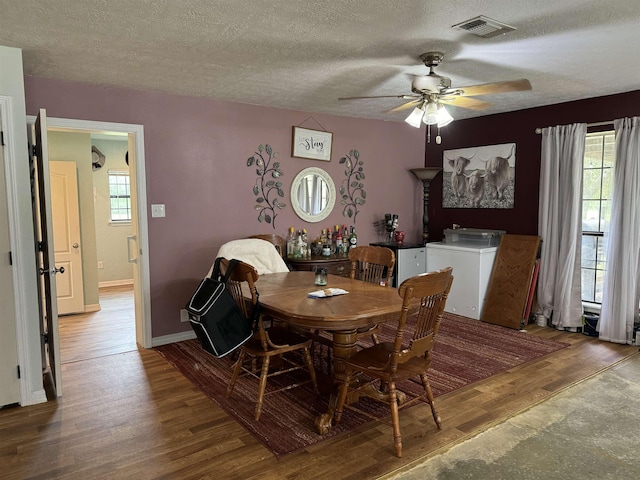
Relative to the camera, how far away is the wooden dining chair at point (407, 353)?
7.42 ft

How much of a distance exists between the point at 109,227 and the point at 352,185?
408 centimetres

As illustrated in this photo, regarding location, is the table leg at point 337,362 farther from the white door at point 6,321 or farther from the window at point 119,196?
the window at point 119,196

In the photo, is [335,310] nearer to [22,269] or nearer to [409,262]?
[22,269]

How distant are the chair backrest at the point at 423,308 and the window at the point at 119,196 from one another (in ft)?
19.7

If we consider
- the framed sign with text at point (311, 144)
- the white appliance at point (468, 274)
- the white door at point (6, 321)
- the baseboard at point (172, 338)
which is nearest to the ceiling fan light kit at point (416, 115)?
the framed sign with text at point (311, 144)

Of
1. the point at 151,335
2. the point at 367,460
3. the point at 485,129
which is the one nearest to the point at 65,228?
the point at 151,335

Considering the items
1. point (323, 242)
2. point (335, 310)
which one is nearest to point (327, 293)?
point (335, 310)

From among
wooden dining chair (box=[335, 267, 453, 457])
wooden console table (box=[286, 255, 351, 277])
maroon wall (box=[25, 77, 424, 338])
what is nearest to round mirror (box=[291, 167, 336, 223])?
maroon wall (box=[25, 77, 424, 338])

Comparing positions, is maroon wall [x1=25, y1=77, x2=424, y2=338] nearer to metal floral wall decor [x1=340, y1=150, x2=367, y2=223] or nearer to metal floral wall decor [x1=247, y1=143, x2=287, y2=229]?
metal floral wall decor [x1=247, y1=143, x2=287, y2=229]

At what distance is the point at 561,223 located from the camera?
457 centimetres

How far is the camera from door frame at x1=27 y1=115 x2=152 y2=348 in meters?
3.74

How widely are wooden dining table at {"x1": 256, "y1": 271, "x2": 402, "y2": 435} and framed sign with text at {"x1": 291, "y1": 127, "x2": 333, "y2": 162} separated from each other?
6.50ft

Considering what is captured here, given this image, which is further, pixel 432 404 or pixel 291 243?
pixel 291 243

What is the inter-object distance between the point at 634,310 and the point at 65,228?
5859mm
